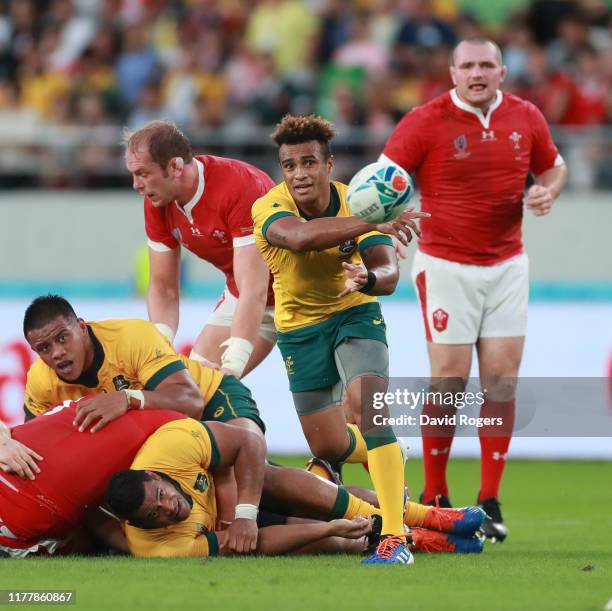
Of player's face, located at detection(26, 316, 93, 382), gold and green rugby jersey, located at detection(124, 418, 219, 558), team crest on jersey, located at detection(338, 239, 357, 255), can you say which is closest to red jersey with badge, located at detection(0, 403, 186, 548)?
gold and green rugby jersey, located at detection(124, 418, 219, 558)

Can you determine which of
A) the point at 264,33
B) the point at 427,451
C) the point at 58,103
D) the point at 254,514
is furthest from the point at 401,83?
the point at 254,514

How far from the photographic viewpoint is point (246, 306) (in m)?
8.09

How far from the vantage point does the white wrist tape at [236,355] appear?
314 inches

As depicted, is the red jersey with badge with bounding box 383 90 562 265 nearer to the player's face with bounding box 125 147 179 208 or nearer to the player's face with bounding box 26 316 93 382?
the player's face with bounding box 125 147 179 208

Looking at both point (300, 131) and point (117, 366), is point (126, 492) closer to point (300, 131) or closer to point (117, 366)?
point (117, 366)

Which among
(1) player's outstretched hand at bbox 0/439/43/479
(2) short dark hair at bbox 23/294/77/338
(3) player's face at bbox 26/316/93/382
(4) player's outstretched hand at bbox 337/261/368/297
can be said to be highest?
(4) player's outstretched hand at bbox 337/261/368/297

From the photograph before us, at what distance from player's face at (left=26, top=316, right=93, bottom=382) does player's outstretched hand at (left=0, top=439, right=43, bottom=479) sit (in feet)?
1.60

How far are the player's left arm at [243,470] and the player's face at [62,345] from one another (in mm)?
739

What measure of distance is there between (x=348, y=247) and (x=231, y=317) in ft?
5.40

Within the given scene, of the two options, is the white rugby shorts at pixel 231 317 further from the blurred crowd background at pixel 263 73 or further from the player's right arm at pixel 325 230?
the blurred crowd background at pixel 263 73

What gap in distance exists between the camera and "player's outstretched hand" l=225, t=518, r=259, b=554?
6.91 metres

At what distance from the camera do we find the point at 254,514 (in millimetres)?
6961

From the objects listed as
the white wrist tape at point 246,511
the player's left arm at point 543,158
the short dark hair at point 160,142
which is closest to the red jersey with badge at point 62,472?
the white wrist tape at point 246,511
